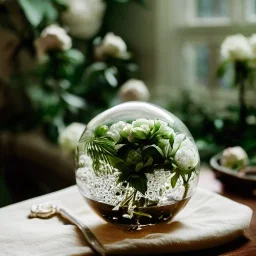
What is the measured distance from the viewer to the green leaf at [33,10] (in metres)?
1.57

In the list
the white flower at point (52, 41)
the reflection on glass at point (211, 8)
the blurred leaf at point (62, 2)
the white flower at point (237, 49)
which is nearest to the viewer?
the white flower at point (237, 49)

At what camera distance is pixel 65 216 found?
93 centimetres

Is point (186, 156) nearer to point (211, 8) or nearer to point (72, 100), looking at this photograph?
point (72, 100)

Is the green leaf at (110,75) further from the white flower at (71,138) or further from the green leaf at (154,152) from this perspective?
the green leaf at (154,152)

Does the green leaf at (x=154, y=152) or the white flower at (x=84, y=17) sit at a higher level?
the white flower at (x=84, y=17)

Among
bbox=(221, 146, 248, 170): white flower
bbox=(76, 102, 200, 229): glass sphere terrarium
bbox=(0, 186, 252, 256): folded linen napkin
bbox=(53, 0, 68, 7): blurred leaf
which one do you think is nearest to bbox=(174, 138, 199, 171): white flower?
bbox=(76, 102, 200, 229): glass sphere terrarium

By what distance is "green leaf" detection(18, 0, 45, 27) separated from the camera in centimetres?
157

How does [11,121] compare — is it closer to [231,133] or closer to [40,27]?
[40,27]

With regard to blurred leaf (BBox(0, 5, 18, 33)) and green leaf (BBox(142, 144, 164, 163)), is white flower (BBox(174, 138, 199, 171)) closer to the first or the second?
green leaf (BBox(142, 144, 164, 163))

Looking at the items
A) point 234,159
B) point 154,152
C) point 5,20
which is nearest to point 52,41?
point 5,20

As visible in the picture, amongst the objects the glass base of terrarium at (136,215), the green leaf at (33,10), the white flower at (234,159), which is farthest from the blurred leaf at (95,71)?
the glass base of terrarium at (136,215)

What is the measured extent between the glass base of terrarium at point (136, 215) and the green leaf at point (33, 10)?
90 cm

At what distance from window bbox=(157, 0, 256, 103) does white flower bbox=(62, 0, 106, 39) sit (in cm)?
26

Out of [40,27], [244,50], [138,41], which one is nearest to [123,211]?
[244,50]
